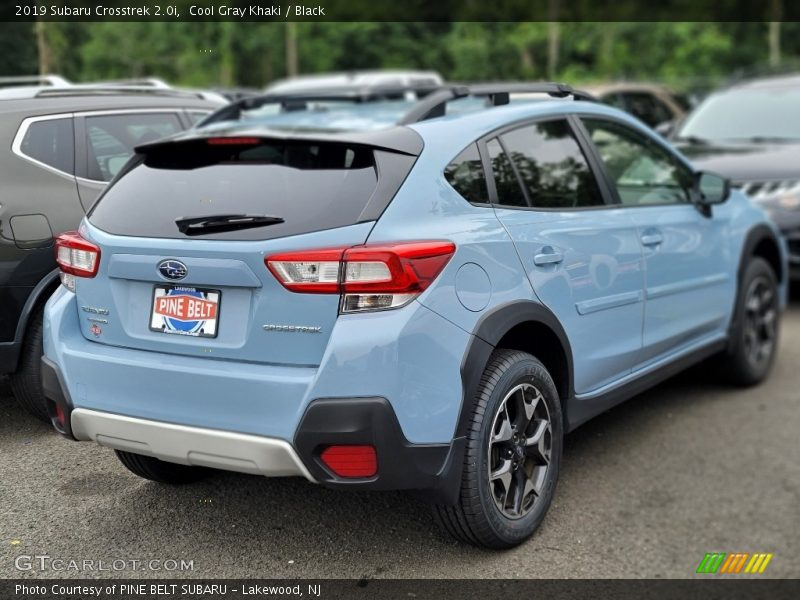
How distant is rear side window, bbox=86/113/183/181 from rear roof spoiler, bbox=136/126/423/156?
3.48 feet

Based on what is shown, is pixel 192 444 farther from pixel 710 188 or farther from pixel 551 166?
pixel 710 188

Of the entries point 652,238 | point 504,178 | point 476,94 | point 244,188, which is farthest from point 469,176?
point 652,238

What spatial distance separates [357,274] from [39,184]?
2.20m

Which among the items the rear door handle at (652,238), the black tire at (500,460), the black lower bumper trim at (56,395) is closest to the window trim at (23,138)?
the black lower bumper trim at (56,395)

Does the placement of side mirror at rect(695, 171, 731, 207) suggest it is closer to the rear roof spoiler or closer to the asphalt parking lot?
the asphalt parking lot

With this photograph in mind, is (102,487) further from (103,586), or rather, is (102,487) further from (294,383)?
(294,383)

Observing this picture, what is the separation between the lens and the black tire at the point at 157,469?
12.7ft

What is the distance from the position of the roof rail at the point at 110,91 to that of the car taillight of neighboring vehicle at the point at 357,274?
2.51m

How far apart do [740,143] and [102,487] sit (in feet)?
23.2

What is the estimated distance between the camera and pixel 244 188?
10.9 ft

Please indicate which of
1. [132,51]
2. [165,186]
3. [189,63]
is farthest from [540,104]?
[189,63]

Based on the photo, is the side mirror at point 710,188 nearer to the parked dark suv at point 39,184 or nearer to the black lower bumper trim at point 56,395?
the parked dark suv at point 39,184

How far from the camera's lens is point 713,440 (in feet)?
16.3

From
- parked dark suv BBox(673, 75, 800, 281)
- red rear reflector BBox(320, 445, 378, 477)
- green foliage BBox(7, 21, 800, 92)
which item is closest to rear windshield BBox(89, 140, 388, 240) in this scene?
red rear reflector BBox(320, 445, 378, 477)
